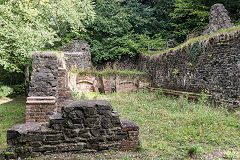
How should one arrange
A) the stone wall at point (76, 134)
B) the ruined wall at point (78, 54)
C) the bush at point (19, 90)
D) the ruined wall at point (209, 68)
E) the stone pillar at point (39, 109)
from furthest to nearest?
1. the ruined wall at point (78, 54)
2. the bush at point (19, 90)
3. the ruined wall at point (209, 68)
4. the stone pillar at point (39, 109)
5. the stone wall at point (76, 134)

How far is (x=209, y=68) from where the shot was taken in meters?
8.57

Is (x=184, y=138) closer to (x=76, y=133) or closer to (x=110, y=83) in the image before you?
(x=76, y=133)

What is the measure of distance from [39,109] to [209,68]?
8.04 m

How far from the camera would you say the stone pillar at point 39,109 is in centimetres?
482

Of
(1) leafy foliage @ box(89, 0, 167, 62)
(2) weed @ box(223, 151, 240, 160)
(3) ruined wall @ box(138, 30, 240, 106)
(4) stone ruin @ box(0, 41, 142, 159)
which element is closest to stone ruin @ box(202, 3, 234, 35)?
(3) ruined wall @ box(138, 30, 240, 106)

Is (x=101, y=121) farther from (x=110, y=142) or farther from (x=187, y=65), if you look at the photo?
(x=187, y=65)

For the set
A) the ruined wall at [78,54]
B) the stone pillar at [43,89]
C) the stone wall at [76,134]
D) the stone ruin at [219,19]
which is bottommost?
the stone wall at [76,134]

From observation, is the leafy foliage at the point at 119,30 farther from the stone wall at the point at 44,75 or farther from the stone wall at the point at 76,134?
the stone wall at the point at 76,134

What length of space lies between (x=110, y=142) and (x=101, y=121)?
0.46 m

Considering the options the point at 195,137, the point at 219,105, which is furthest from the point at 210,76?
the point at 195,137

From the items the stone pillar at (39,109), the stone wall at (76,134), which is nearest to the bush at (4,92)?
the stone pillar at (39,109)

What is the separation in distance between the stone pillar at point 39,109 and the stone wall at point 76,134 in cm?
159

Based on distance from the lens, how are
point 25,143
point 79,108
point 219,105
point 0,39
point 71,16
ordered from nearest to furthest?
point 25,143, point 79,108, point 219,105, point 0,39, point 71,16

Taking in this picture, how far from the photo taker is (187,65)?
33.9 feet
